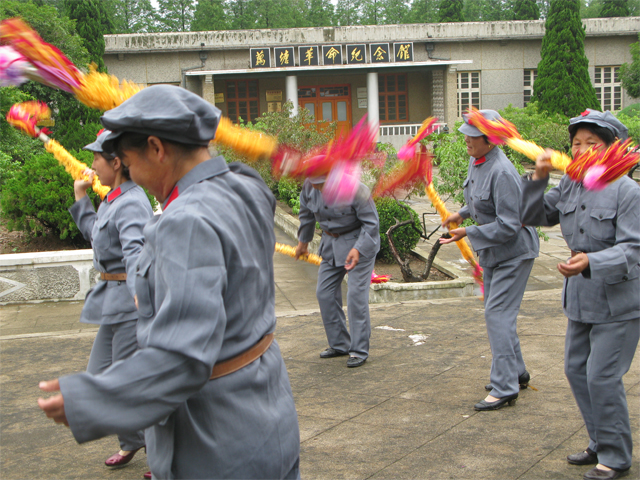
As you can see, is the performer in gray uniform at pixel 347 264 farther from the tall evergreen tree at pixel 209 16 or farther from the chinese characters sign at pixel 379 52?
the tall evergreen tree at pixel 209 16

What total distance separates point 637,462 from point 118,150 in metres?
3.25

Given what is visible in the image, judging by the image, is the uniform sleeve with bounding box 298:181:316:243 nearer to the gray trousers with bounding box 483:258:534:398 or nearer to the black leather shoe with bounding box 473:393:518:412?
the gray trousers with bounding box 483:258:534:398

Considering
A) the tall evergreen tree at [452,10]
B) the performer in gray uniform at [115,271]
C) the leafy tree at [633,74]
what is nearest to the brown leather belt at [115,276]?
the performer in gray uniform at [115,271]

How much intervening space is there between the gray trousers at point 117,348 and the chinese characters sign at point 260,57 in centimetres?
2269

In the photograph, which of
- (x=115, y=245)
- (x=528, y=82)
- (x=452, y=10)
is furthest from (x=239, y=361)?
(x=452, y=10)

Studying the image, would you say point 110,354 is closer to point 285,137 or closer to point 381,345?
point 381,345

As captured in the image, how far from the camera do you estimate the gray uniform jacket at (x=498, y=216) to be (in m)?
4.39

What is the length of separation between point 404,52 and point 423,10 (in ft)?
79.9

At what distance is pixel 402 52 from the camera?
25.6 m

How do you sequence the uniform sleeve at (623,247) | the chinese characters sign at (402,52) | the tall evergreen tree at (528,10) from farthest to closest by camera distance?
the tall evergreen tree at (528,10)
the chinese characters sign at (402,52)
the uniform sleeve at (623,247)

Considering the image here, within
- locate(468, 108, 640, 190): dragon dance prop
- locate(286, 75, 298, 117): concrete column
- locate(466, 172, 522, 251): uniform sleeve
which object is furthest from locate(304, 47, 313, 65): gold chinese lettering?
locate(468, 108, 640, 190): dragon dance prop

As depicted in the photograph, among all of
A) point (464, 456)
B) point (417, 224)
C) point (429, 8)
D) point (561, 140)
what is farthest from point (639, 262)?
point (429, 8)

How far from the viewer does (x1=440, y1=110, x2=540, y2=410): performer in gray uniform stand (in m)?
4.39

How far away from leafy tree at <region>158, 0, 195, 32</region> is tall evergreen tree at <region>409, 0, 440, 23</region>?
1588 cm
